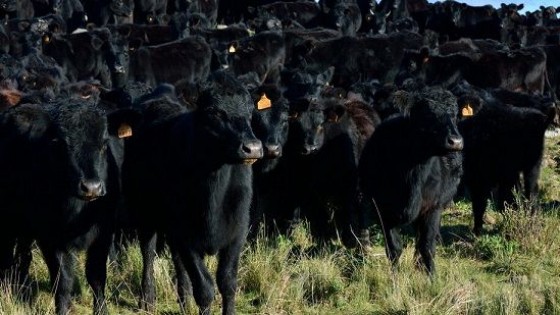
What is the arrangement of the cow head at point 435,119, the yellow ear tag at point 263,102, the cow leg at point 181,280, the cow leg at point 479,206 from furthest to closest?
the cow leg at point 479,206
the yellow ear tag at point 263,102
the cow head at point 435,119
the cow leg at point 181,280

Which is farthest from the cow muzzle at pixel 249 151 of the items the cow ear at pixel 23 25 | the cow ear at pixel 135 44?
the cow ear at pixel 23 25

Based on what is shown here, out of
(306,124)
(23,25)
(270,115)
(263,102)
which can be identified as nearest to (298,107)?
(306,124)

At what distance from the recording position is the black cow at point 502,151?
7906mm

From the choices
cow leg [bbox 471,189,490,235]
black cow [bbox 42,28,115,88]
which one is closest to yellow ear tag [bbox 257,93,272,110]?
cow leg [bbox 471,189,490,235]

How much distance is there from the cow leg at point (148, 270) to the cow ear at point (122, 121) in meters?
0.81

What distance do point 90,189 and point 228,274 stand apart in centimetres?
109

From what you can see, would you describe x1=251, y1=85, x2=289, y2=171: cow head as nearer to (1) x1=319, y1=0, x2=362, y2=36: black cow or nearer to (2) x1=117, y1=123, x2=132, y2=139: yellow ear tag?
(2) x1=117, y1=123, x2=132, y2=139: yellow ear tag

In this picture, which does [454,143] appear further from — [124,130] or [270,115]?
[124,130]

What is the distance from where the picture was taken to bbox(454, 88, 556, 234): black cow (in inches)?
311

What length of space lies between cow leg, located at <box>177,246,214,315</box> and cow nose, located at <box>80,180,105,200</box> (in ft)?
2.54

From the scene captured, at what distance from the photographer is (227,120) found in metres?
5.22

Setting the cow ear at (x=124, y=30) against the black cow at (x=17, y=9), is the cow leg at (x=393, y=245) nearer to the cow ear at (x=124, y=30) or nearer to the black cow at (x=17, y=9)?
the cow ear at (x=124, y=30)

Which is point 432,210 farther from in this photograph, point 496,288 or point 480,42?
point 480,42

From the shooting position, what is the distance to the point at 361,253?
6.84m
